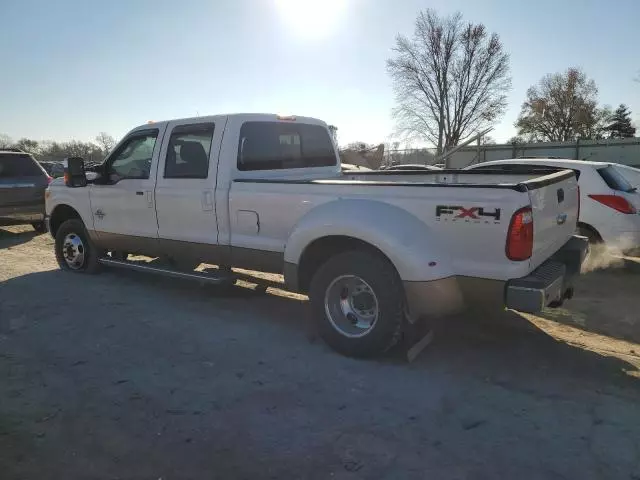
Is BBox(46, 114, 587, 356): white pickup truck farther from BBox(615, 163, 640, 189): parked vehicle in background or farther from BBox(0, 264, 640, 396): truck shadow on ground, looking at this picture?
BBox(615, 163, 640, 189): parked vehicle in background

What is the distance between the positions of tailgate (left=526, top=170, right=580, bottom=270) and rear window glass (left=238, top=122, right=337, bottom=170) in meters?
2.69

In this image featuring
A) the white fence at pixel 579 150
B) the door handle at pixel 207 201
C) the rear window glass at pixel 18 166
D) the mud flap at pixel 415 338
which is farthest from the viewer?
the white fence at pixel 579 150

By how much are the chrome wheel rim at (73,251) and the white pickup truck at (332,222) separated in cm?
41

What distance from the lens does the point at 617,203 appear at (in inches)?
264

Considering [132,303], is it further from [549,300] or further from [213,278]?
[549,300]

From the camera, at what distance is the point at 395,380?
12.2ft

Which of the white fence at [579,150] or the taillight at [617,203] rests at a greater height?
the white fence at [579,150]

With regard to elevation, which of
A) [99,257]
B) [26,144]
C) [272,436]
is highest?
[26,144]

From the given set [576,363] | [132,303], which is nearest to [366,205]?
[576,363]

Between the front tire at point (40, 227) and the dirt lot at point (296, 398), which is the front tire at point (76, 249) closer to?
the dirt lot at point (296, 398)

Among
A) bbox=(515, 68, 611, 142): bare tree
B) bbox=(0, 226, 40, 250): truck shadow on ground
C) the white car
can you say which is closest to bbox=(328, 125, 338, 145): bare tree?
the white car

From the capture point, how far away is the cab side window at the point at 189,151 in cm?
529

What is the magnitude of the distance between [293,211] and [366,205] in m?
0.79

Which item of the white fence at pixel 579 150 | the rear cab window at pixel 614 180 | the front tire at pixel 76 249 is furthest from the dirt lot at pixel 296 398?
the white fence at pixel 579 150
